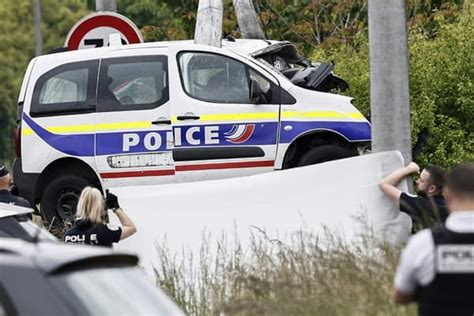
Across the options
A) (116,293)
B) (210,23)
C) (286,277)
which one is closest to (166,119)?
(210,23)

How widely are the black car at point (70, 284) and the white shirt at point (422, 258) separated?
1117 mm

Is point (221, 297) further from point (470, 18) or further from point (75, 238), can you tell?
point (470, 18)

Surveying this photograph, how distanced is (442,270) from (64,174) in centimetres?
913

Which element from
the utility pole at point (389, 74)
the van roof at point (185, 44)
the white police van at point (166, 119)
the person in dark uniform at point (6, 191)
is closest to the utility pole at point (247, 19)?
the van roof at point (185, 44)

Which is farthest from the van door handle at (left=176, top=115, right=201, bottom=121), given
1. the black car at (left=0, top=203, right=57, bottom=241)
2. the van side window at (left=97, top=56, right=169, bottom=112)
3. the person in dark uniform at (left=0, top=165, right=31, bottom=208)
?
the black car at (left=0, top=203, right=57, bottom=241)

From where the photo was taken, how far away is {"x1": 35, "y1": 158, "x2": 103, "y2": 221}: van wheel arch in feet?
49.9

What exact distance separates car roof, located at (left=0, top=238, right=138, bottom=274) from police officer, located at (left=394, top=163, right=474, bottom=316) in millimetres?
1355

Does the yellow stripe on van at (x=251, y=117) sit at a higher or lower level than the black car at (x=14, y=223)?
higher

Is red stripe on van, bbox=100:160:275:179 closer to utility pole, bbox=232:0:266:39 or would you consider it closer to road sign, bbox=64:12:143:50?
road sign, bbox=64:12:143:50

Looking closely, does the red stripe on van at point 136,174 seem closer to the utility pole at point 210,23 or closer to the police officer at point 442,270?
the utility pole at point 210,23

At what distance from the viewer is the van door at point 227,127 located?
14688 mm

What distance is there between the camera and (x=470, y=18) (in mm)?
16297

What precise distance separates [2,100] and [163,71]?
5163 cm

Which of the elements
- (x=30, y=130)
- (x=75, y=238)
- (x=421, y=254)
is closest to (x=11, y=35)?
(x=30, y=130)
